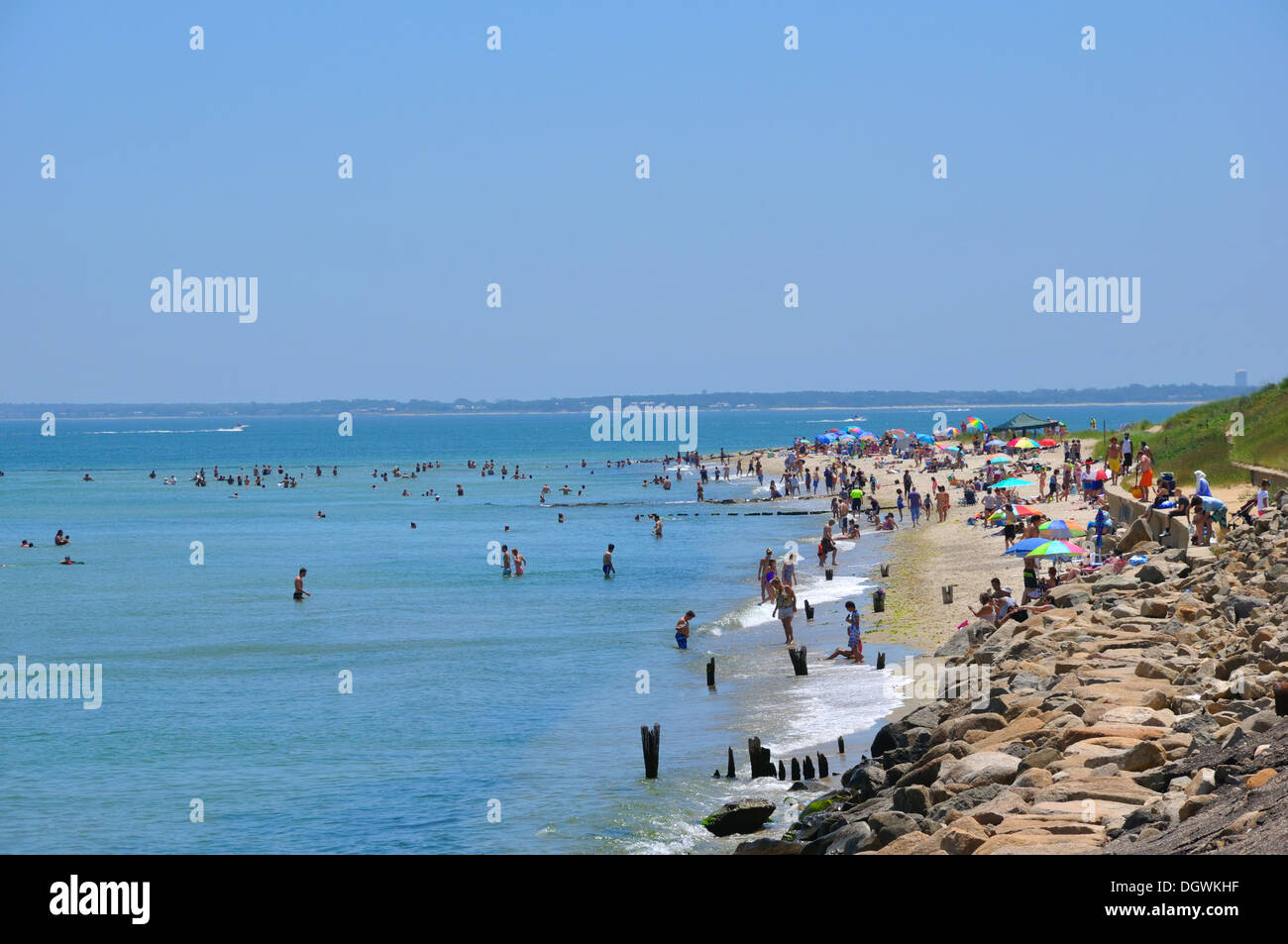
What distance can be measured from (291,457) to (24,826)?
13547cm

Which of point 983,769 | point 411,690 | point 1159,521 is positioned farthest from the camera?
point 1159,521

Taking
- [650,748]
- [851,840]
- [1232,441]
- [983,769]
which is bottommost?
[650,748]

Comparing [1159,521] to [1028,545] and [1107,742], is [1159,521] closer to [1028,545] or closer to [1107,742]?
[1028,545]

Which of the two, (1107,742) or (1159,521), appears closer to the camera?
(1107,742)

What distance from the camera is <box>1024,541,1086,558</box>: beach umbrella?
2608 centimetres

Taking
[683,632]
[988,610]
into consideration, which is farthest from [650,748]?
[683,632]

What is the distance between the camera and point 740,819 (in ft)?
47.8

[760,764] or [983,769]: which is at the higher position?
[983,769]

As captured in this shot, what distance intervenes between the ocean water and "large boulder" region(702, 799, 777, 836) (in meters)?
0.27

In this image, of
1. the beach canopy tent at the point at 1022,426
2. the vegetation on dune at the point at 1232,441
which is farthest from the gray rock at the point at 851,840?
the beach canopy tent at the point at 1022,426

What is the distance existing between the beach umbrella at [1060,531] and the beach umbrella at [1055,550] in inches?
75.3

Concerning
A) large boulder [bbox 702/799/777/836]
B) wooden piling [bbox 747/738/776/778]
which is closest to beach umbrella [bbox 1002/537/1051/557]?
wooden piling [bbox 747/738/776/778]

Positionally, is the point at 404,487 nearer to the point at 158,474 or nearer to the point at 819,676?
the point at 158,474

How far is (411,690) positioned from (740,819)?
11568 millimetres
